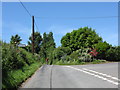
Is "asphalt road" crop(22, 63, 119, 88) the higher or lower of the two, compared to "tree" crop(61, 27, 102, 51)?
lower

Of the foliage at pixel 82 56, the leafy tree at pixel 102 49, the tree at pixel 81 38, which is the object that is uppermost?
the tree at pixel 81 38

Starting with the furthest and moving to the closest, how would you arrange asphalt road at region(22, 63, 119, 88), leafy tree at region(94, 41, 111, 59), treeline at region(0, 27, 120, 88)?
leafy tree at region(94, 41, 111, 59)
treeline at region(0, 27, 120, 88)
asphalt road at region(22, 63, 119, 88)

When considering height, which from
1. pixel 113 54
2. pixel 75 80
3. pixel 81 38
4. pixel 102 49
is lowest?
pixel 75 80

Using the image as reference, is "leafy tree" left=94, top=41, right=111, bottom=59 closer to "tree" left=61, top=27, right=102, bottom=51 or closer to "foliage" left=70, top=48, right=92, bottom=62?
"foliage" left=70, top=48, right=92, bottom=62

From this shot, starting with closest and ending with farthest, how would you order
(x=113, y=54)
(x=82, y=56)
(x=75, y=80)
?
(x=75, y=80) < (x=113, y=54) < (x=82, y=56)

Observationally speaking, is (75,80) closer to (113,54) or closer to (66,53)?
(113,54)

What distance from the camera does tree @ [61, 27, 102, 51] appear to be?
163 ft

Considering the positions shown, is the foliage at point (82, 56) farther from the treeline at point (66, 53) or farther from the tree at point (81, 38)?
the tree at point (81, 38)

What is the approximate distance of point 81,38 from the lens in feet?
164

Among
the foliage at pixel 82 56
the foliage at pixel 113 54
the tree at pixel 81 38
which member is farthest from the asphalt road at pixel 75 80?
the tree at pixel 81 38

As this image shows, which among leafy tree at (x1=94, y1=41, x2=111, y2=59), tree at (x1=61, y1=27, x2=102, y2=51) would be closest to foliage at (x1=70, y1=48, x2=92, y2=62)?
leafy tree at (x1=94, y1=41, x2=111, y2=59)

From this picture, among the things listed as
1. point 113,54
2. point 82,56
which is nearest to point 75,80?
point 113,54

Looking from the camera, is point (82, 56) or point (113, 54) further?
point (82, 56)

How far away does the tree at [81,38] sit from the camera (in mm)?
49531
